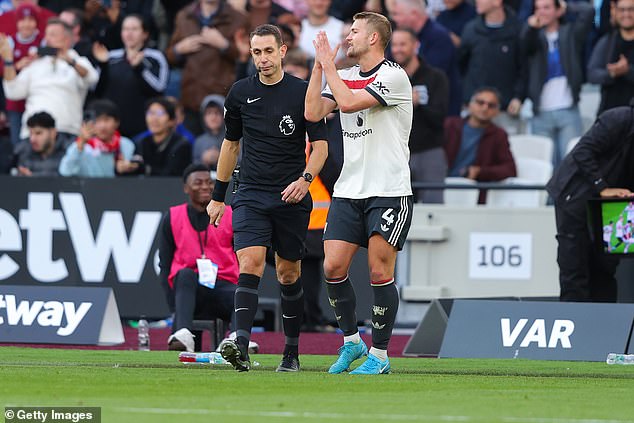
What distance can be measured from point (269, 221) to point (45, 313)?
4097 mm

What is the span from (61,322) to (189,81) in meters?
6.09

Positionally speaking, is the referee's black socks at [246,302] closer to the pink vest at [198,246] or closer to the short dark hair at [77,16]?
the pink vest at [198,246]

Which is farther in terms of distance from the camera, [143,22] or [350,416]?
[143,22]

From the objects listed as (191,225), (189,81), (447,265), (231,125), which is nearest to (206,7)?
(189,81)

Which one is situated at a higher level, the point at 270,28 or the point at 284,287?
the point at 270,28

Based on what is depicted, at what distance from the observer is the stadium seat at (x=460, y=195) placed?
17.8 m

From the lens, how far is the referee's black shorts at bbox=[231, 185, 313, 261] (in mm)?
10562

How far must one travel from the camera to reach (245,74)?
62.3 ft

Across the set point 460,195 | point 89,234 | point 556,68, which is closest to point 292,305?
point 89,234

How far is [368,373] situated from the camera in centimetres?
1036

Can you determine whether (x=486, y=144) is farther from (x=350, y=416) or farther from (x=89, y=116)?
(x=350, y=416)

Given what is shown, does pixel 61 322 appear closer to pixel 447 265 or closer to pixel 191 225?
pixel 191 225

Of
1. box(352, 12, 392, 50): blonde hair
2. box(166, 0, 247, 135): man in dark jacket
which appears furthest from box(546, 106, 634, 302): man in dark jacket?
box(166, 0, 247, 135): man in dark jacket

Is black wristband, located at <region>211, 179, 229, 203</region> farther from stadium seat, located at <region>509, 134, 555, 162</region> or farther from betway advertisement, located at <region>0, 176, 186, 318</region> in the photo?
stadium seat, located at <region>509, 134, 555, 162</region>
